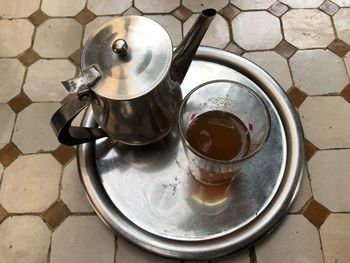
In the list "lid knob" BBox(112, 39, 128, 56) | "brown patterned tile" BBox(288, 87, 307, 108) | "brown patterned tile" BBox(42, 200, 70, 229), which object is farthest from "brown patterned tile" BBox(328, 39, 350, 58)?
"brown patterned tile" BBox(42, 200, 70, 229)

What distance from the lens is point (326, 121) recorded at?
0.66 meters

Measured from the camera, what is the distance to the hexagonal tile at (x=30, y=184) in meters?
0.62

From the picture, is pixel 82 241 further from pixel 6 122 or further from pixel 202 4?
pixel 202 4

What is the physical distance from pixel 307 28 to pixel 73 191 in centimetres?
53

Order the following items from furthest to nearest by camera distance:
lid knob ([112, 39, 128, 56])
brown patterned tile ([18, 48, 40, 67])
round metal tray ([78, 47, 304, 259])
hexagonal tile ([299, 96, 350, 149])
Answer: brown patterned tile ([18, 48, 40, 67]), hexagonal tile ([299, 96, 350, 149]), round metal tray ([78, 47, 304, 259]), lid knob ([112, 39, 128, 56])

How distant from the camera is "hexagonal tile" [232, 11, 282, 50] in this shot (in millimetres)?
736

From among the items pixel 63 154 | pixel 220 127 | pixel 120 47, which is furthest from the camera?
pixel 63 154

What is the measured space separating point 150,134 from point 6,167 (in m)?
0.28

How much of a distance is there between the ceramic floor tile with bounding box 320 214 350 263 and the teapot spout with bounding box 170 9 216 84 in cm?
32

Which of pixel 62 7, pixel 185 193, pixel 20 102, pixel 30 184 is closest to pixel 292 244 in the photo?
pixel 185 193

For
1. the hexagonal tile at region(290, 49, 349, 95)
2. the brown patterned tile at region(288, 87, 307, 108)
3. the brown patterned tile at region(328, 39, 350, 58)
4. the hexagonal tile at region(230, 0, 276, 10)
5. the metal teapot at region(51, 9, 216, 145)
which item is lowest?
the brown patterned tile at region(288, 87, 307, 108)

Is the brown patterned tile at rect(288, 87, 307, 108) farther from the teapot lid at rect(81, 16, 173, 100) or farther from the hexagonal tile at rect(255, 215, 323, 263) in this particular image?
the teapot lid at rect(81, 16, 173, 100)

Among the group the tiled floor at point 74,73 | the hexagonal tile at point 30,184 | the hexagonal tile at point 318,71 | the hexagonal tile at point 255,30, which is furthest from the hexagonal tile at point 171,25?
the hexagonal tile at point 30,184

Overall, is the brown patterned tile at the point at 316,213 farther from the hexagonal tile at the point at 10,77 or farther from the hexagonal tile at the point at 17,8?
the hexagonal tile at the point at 17,8
